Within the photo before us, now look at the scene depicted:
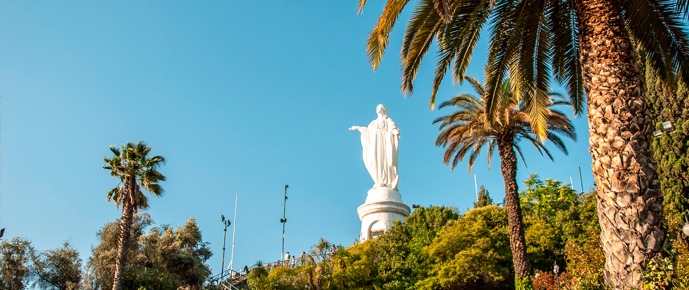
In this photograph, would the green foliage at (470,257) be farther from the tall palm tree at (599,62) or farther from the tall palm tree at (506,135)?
the tall palm tree at (599,62)

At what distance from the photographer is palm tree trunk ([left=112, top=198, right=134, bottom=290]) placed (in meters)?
26.9

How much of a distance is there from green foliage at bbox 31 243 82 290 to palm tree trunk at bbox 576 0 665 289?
2901 centimetres

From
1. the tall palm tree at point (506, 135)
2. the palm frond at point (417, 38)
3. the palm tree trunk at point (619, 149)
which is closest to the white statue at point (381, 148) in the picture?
the tall palm tree at point (506, 135)

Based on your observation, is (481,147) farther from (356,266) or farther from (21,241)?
(21,241)

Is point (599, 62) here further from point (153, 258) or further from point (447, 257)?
point (153, 258)

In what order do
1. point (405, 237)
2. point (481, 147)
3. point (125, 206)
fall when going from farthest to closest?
point (405, 237) < point (125, 206) < point (481, 147)

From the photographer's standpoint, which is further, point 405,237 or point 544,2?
point 405,237

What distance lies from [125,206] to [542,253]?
62.1 ft

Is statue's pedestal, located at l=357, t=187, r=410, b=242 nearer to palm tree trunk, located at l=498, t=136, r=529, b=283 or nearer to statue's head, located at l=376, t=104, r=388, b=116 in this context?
statue's head, located at l=376, t=104, r=388, b=116

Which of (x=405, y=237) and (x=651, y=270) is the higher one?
(x=405, y=237)

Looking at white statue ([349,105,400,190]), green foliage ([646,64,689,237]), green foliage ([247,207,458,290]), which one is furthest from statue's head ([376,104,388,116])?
green foliage ([646,64,689,237])

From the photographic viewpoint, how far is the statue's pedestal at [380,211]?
40.6 m

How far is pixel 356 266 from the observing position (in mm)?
31266

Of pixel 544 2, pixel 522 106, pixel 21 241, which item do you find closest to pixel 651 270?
pixel 544 2
